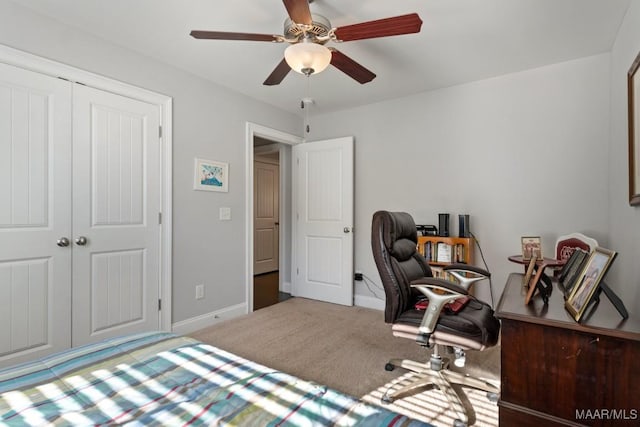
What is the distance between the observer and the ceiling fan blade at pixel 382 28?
1.66m

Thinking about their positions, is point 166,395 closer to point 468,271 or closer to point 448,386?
point 448,386

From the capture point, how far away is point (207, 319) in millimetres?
3182

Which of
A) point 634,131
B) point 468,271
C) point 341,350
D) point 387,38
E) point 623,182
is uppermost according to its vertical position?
point 387,38

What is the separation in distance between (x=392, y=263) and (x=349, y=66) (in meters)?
1.37

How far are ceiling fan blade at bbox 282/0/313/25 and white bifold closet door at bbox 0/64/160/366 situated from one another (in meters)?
1.67

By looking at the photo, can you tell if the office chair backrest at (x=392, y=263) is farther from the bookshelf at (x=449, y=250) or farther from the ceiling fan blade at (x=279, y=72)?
the ceiling fan blade at (x=279, y=72)

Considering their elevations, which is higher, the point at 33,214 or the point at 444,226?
the point at 33,214

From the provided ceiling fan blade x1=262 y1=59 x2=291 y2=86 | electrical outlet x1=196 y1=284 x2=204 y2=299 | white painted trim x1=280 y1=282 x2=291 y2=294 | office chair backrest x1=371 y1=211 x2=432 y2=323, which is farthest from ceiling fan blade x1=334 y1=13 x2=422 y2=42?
white painted trim x1=280 y1=282 x2=291 y2=294

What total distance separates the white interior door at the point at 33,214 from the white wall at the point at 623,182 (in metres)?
3.48

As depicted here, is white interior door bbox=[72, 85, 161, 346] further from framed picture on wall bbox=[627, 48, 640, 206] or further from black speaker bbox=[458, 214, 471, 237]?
framed picture on wall bbox=[627, 48, 640, 206]

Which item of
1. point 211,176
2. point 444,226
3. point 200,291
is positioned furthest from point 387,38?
point 200,291

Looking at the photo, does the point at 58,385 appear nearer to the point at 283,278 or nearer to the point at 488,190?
the point at 488,190

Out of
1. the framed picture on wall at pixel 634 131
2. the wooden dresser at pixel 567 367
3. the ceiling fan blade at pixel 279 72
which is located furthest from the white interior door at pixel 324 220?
the wooden dresser at pixel 567 367

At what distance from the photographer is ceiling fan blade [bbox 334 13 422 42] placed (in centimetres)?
166
